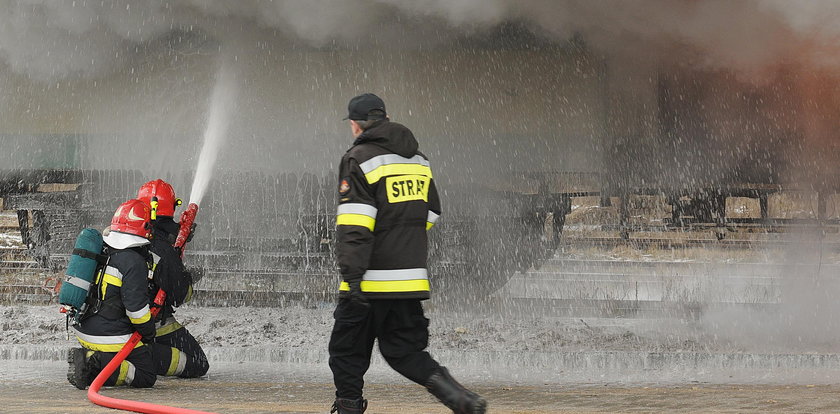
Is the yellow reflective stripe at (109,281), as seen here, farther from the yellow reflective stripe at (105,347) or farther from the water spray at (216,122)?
the water spray at (216,122)

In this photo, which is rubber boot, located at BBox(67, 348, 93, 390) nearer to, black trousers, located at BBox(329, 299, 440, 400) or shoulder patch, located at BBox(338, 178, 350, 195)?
black trousers, located at BBox(329, 299, 440, 400)

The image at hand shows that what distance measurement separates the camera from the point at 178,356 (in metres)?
5.42

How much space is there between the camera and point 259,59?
Answer: 8.91 meters

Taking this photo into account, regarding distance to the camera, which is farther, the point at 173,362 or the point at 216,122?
the point at 216,122

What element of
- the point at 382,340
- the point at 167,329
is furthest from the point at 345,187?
the point at 167,329

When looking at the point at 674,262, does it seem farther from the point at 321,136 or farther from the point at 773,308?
the point at 321,136

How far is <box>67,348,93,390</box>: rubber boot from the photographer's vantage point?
502 centimetres

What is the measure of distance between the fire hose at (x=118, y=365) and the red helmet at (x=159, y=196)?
11cm

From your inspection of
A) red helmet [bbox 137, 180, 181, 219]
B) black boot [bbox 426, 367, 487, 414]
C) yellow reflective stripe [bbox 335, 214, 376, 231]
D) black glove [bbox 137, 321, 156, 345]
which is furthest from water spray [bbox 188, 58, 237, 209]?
black boot [bbox 426, 367, 487, 414]

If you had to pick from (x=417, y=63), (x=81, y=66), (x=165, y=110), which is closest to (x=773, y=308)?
(x=417, y=63)

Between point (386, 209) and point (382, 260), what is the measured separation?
20 cm

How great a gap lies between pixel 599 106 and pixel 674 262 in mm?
3418

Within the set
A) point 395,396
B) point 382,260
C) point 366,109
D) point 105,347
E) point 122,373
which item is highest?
point 366,109

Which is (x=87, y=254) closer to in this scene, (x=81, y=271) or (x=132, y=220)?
(x=81, y=271)
